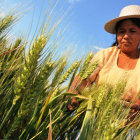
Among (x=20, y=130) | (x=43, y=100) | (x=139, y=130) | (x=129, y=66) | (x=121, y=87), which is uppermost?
(x=129, y=66)

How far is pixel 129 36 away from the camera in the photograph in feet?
5.04

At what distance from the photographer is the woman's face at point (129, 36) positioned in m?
1.54

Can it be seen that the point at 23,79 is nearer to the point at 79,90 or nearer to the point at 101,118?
the point at 101,118

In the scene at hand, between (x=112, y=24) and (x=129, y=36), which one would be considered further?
(x=112, y=24)

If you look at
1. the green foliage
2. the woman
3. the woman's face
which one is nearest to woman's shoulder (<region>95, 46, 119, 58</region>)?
the woman

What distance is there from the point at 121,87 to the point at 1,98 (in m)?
0.54

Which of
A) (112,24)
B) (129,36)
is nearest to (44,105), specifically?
(129,36)

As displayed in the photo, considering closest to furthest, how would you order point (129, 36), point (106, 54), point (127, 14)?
point (129, 36) → point (127, 14) → point (106, 54)

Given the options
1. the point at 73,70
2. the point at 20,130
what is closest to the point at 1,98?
the point at 20,130

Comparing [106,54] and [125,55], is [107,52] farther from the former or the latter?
[125,55]

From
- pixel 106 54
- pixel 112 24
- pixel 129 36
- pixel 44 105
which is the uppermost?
pixel 112 24

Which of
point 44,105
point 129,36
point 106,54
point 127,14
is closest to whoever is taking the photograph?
point 44,105

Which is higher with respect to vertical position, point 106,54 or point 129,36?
point 129,36

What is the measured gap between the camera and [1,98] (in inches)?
31.0
